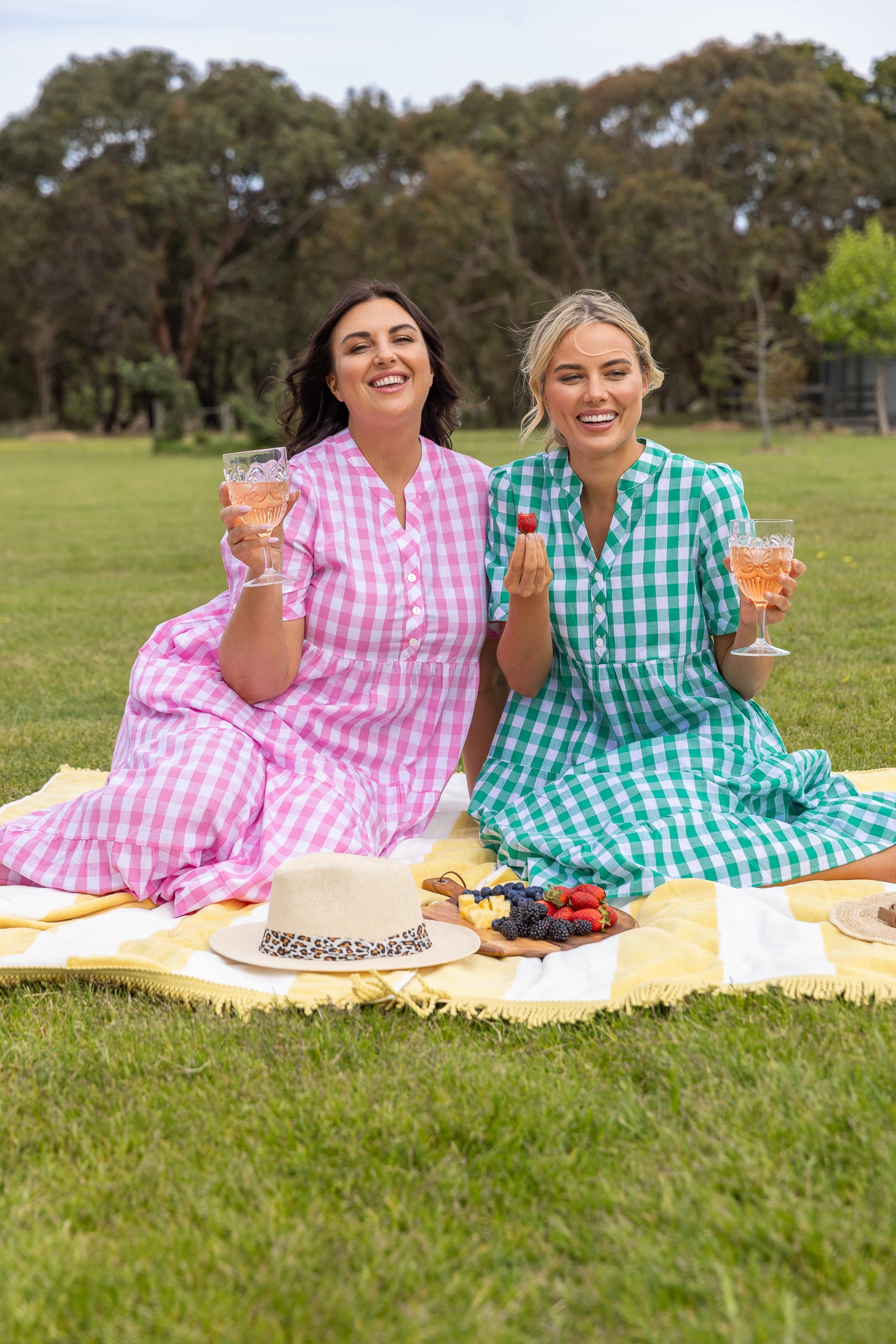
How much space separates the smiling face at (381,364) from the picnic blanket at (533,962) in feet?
5.56

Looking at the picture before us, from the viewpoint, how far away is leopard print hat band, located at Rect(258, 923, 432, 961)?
3340 mm

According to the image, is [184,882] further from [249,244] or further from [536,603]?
[249,244]

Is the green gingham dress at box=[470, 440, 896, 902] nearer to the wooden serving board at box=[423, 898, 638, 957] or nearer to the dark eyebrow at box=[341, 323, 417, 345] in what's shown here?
the wooden serving board at box=[423, 898, 638, 957]

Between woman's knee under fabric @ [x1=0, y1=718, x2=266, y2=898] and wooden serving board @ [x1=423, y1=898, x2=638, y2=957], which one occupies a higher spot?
woman's knee under fabric @ [x1=0, y1=718, x2=266, y2=898]

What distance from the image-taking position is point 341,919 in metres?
3.35

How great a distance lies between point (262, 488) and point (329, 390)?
107 centimetres

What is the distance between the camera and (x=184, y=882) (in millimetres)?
3951

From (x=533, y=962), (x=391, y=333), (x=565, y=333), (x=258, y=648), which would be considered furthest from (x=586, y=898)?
(x=391, y=333)

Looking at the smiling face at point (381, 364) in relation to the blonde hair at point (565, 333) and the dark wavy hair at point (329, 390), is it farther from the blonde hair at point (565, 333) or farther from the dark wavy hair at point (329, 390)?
the blonde hair at point (565, 333)

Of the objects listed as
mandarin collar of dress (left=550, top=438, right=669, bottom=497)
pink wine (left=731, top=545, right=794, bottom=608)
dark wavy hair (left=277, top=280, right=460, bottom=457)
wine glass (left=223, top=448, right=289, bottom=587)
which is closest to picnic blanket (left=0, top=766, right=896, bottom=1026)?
pink wine (left=731, top=545, right=794, bottom=608)

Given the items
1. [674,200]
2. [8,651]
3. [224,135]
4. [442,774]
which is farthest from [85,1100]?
[224,135]

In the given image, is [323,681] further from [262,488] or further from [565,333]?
[565,333]

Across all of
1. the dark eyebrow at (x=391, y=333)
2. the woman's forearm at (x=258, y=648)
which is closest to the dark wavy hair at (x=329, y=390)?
the dark eyebrow at (x=391, y=333)

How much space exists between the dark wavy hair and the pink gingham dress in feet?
0.74
